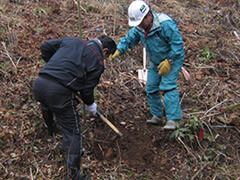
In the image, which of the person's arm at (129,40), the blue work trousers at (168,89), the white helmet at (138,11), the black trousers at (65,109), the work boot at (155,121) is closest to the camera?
the black trousers at (65,109)

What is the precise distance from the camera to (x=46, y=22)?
5602 millimetres

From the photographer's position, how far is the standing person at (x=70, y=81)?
96.1 inches

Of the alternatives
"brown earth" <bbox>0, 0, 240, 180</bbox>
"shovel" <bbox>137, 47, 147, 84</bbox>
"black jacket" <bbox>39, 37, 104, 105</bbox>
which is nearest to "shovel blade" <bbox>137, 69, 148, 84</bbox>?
"shovel" <bbox>137, 47, 147, 84</bbox>

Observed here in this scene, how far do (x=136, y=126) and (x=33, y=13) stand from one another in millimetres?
4047

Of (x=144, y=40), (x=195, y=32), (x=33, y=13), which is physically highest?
(x=144, y=40)

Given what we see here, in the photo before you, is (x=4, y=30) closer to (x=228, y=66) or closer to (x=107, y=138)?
(x=107, y=138)

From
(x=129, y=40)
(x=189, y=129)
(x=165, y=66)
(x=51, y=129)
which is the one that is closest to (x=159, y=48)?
(x=165, y=66)

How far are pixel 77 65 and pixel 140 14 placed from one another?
117 centimetres

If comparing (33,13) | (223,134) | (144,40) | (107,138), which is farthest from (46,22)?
(223,134)

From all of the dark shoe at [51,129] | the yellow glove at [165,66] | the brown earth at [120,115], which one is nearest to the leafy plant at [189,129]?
the brown earth at [120,115]

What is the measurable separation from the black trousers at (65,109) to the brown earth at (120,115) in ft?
1.41

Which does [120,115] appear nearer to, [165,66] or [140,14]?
→ [165,66]

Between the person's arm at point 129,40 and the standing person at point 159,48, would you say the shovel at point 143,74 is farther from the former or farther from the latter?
the person's arm at point 129,40

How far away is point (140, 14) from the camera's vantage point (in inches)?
119
